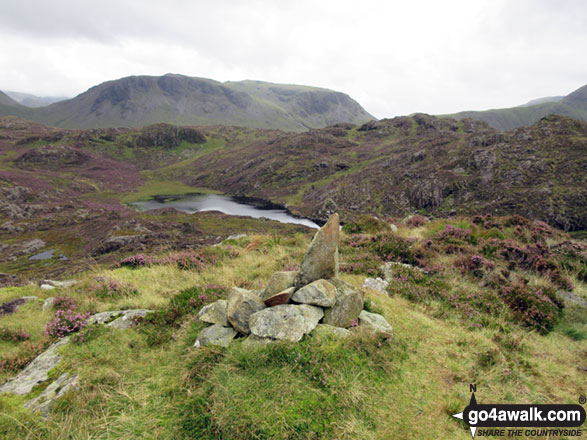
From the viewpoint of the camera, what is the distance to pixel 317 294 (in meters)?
6.73

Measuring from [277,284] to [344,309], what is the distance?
194 centimetres

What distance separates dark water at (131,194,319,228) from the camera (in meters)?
70.9

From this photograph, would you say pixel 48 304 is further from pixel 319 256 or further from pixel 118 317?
pixel 319 256

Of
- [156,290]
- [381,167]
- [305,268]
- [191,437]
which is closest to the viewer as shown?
[191,437]

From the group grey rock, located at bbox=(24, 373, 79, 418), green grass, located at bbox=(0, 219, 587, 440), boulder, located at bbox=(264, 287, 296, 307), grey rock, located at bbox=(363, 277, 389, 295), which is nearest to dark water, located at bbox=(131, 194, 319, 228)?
grey rock, located at bbox=(363, 277, 389, 295)

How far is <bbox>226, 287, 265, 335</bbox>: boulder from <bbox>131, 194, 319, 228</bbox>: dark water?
56762 millimetres

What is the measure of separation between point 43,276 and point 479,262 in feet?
108

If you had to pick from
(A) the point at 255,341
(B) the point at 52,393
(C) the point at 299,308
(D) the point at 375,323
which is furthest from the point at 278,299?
(B) the point at 52,393

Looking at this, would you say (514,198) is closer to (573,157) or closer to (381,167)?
(573,157)

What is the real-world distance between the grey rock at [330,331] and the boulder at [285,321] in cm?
15

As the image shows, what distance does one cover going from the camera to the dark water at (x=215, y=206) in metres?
70.9

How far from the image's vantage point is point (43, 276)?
2259 centimetres

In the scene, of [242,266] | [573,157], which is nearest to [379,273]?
[242,266]

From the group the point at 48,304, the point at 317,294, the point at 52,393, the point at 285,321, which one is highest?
the point at 317,294
